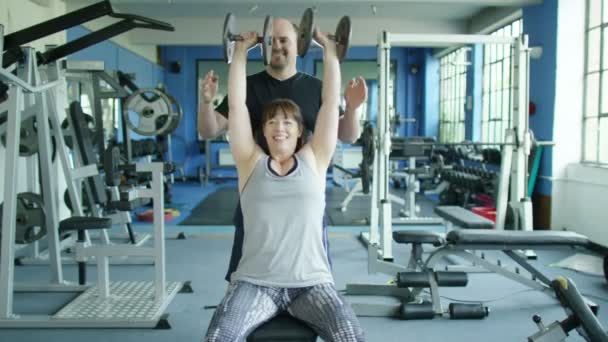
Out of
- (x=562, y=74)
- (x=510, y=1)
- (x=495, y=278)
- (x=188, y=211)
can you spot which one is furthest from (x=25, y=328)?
(x=510, y=1)

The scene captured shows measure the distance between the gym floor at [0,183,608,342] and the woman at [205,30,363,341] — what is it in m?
1.01

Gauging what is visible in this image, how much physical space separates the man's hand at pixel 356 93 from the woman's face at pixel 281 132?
248mm

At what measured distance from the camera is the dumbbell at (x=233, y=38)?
4.59ft

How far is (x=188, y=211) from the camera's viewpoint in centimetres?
572

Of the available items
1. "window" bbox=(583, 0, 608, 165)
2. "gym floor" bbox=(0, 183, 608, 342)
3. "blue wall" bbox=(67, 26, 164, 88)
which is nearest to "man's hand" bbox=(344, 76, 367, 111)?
"gym floor" bbox=(0, 183, 608, 342)

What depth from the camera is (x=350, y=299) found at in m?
2.78

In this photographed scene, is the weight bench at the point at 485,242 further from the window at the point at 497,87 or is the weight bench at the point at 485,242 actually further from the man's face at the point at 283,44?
the window at the point at 497,87

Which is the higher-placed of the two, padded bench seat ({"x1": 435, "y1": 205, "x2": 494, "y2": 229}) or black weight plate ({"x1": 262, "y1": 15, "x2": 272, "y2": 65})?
black weight plate ({"x1": 262, "y1": 15, "x2": 272, "y2": 65})

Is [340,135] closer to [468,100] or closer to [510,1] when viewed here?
[510,1]

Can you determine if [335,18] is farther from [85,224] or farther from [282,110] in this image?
[282,110]

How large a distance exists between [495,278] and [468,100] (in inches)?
167

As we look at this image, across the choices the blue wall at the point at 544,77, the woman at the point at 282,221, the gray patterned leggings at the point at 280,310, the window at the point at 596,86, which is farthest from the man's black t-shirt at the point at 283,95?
the blue wall at the point at 544,77

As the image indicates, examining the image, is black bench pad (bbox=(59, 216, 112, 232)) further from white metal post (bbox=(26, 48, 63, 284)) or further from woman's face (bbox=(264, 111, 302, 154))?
woman's face (bbox=(264, 111, 302, 154))

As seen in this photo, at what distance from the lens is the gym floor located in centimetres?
232
